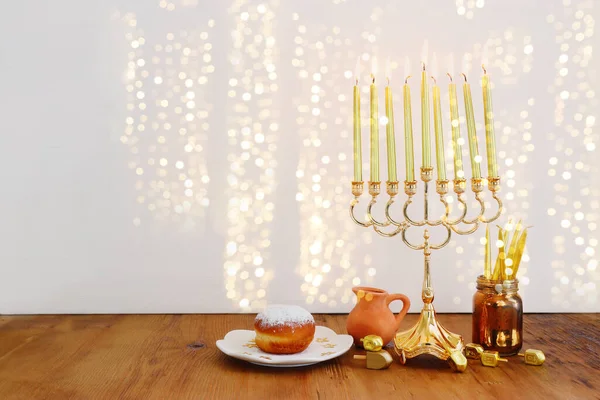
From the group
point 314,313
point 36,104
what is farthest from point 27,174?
point 314,313

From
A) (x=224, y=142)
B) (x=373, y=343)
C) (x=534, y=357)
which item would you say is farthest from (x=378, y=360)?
(x=224, y=142)

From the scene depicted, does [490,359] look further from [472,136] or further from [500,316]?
[472,136]

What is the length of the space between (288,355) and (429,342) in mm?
225

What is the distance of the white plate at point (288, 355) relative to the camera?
0.89 metres

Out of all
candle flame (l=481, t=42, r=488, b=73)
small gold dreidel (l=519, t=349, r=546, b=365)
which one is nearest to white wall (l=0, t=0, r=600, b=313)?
candle flame (l=481, t=42, r=488, b=73)

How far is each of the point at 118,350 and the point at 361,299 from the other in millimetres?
425

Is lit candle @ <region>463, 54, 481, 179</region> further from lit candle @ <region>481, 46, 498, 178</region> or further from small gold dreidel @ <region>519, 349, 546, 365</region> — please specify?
small gold dreidel @ <region>519, 349, 546, 365</region>

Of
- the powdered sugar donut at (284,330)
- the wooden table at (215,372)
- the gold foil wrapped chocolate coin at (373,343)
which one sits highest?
the powdered sugar donut at (284,330)

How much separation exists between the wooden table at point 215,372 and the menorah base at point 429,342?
0.8 inches

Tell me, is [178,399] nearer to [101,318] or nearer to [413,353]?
[413,353]

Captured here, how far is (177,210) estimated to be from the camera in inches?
51.0

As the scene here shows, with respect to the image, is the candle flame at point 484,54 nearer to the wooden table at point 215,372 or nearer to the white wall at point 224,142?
Answer: the white wall at point 224,142

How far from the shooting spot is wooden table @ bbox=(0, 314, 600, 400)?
81cm

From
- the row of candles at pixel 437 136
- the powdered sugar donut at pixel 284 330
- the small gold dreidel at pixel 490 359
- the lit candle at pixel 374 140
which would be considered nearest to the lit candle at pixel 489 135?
the row of candles at pixel 437 136
